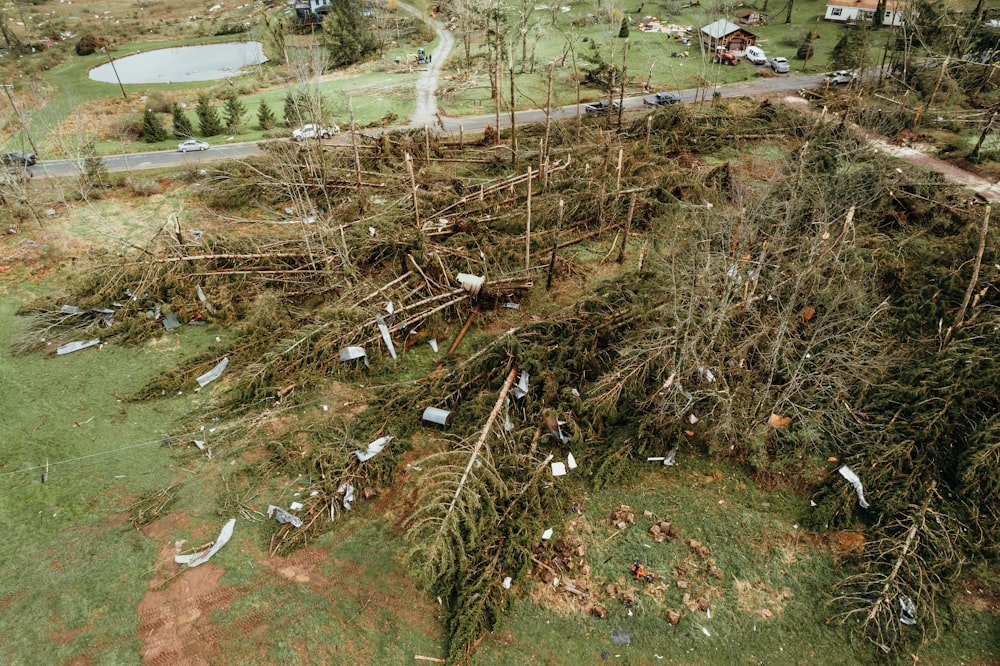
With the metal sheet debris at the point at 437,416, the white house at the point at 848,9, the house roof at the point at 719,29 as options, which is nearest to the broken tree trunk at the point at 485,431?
the metal sheet debris at the point at 437,416

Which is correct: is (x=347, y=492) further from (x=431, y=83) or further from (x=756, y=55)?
(x=756, y=55)

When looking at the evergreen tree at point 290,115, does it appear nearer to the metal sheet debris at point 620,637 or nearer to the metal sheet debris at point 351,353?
the metal sheet debris at point 351,353

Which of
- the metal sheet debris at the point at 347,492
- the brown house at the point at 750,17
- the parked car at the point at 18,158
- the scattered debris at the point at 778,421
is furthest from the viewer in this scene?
the brown house at the point at 750,17

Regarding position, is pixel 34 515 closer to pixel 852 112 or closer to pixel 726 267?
pixel 726 267

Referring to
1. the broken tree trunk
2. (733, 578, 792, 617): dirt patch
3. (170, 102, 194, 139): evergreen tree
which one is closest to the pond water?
(170, 102, 194, 139): evergreen tree

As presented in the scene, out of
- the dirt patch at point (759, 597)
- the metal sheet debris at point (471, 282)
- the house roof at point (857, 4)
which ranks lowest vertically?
the dirt patch at point (759, 597)

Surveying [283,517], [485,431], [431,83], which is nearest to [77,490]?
[283,517]
